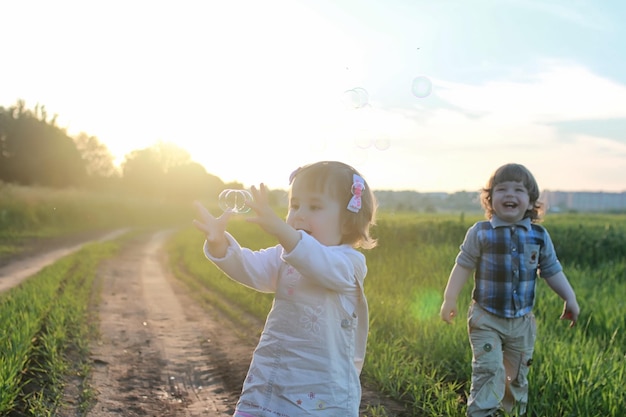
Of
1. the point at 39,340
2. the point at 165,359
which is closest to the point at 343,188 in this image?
the point at 165,359

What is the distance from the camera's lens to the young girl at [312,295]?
2848 millimetres

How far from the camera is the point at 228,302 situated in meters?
9.86

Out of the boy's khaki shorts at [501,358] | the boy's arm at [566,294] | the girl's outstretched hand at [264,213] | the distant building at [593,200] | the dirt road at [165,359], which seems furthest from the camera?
the distant building at [593,200]

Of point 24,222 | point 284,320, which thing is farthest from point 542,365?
point 24,222

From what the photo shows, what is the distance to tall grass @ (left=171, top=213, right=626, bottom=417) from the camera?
14.6 feet

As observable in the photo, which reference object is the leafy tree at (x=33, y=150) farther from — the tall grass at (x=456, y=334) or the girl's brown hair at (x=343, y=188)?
the girl's brown hair at (x=343, y=188)

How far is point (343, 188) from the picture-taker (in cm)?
301

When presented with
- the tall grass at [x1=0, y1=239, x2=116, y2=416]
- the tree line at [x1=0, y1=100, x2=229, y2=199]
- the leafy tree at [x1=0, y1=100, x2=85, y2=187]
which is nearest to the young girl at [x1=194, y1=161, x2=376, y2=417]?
the tall grass at [x1=0, y1=239, x2=116, y2=416]

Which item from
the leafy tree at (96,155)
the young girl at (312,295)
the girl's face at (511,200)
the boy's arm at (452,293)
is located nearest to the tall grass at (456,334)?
the boy's arm at (452,293)

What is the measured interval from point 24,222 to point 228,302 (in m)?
19.1

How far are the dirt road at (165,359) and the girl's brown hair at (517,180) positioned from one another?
159cm

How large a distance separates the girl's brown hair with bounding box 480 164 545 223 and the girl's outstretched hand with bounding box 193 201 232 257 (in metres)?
2.29

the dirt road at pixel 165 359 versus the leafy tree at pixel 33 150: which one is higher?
the leafy tree at pixel 33 150

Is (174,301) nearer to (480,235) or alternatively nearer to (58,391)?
(58,391)
